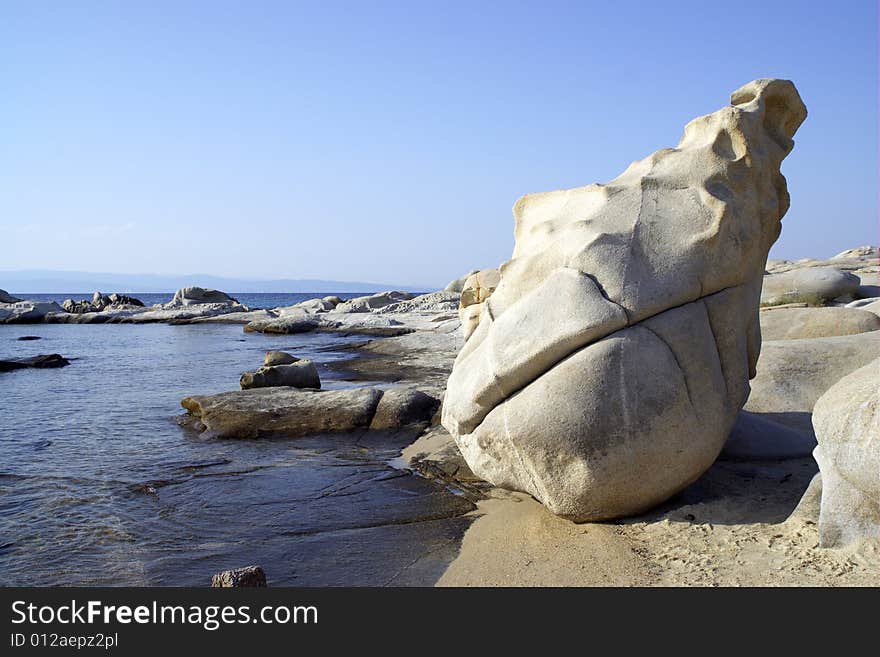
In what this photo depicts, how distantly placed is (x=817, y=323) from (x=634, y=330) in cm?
633

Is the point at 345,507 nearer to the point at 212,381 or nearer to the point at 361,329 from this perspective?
the point at 212,381

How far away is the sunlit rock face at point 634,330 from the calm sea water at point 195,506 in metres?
1.17

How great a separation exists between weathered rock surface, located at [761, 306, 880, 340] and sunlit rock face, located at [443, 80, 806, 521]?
15.8 ft

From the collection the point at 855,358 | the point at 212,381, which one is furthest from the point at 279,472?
the point at 212,381

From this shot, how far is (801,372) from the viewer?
28.9ft

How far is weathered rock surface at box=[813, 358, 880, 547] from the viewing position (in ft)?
14.2

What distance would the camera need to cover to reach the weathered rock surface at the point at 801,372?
8539 millimetres

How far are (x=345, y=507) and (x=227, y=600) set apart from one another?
10.1 feet

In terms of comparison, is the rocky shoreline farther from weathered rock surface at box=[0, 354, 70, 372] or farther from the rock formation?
the rock formation

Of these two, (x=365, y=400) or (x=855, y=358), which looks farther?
(x=365, y=400)

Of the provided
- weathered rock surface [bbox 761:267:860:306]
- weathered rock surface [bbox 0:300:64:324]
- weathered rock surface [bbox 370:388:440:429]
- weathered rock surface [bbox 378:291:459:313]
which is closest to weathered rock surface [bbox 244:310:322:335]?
weathered rock surface [bbox 378:291:459:313]

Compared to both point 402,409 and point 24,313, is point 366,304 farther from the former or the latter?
point 402,409

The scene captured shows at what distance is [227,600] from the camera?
173 inches

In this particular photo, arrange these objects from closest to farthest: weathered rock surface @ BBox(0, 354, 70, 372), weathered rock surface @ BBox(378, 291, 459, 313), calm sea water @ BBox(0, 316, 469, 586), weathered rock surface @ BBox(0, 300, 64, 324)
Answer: calm sea water @ BBox(0, 316, 469, 586), weathered rock surface @ BBox(0, 354, 70, 372), weathered rock surface @ BBox(378, 291, 459, 313), weathered rock surface @ BBox(0, 300, 64, 324)
